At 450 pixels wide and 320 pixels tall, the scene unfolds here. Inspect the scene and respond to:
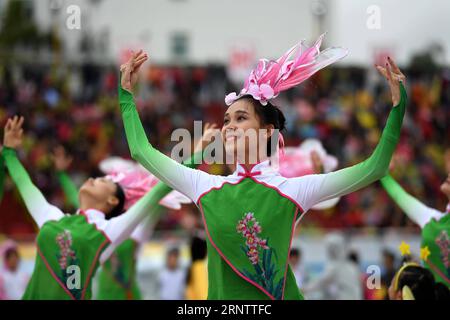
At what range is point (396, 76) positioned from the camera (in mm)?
3049

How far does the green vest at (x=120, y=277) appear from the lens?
6.03 meters

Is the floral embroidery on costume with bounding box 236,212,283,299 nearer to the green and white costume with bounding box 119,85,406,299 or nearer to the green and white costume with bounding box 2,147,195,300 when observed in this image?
the green and white costume with bounding box 119,85,406,299

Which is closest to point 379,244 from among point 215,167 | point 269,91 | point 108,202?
point 215,167

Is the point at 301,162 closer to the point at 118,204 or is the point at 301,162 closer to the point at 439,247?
the point at 439,247

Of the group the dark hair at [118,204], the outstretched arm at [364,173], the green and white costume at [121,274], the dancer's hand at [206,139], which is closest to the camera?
the outstretched arm at [364,173]

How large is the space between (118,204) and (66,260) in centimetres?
56

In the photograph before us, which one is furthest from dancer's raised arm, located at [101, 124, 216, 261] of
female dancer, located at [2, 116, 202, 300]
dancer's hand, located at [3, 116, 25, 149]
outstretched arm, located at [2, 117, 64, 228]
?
dancer's hand, located at [3, 116, 25, 149]

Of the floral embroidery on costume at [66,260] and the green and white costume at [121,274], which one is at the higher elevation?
the floral embroidery on costume at [66,260]

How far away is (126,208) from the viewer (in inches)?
198

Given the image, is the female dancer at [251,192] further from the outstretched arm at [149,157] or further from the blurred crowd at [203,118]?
the blurred crowd at [203,118]

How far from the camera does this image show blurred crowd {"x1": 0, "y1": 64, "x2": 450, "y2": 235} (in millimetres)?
13633

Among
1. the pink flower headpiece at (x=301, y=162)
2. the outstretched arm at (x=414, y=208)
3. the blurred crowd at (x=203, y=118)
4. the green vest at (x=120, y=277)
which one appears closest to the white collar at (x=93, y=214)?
the pink flower headpiece at (x=301, y=162)

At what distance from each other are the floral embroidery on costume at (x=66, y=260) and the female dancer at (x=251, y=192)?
3.89ft

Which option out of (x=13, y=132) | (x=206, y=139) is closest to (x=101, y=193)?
(x=13, y=132)
